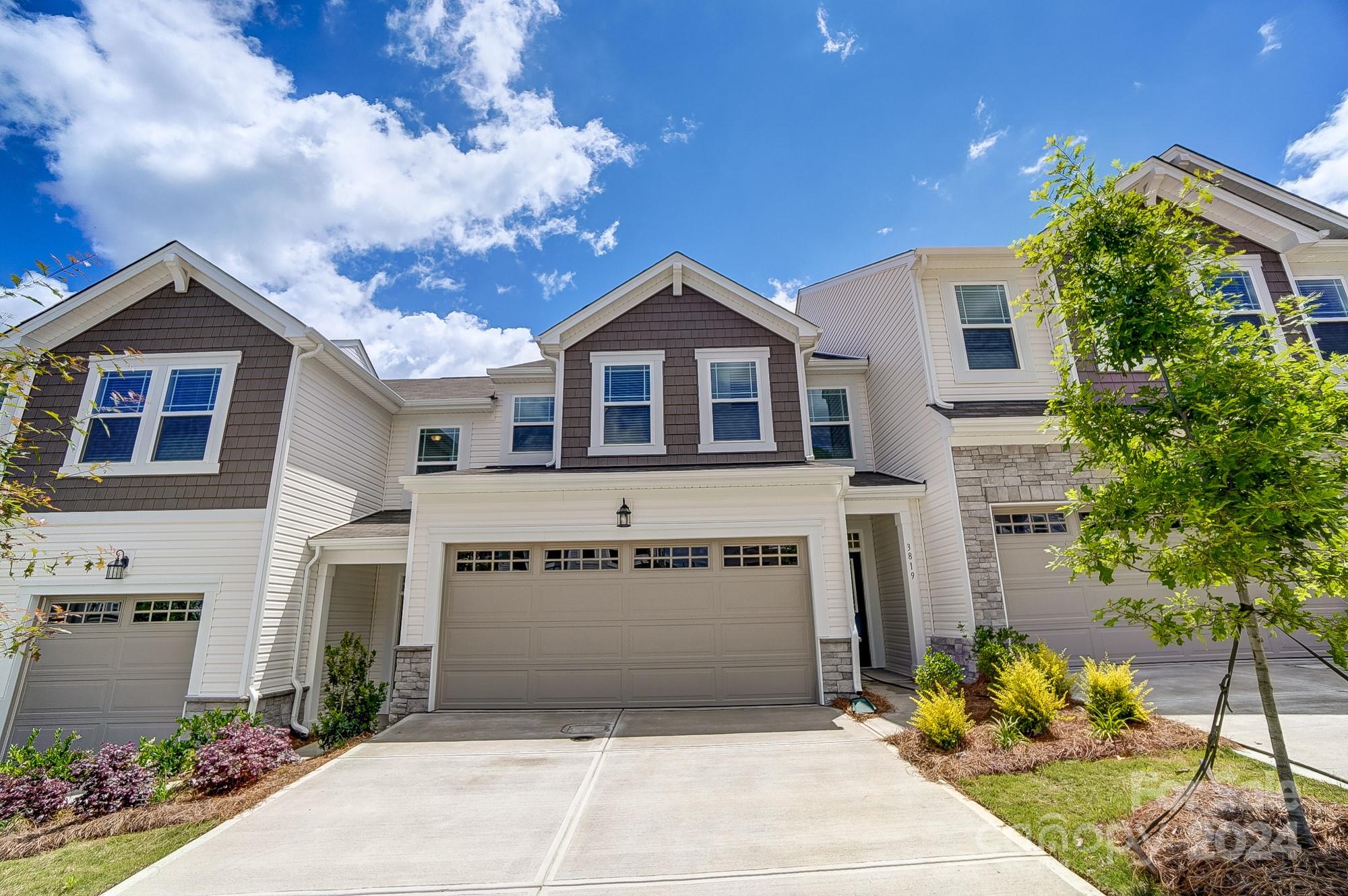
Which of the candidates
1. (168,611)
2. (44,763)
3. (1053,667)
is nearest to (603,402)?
(168,611)

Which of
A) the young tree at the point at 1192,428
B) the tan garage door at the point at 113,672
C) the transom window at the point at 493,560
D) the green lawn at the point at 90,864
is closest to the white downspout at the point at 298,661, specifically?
the tan garage door at the point at 113,672

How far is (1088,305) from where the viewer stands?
4363mm

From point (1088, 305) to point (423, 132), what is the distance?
1071 centimetres

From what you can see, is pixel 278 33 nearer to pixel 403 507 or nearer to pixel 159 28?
pixel 159 28

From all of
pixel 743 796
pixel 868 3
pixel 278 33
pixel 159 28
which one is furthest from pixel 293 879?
pixel 868 3

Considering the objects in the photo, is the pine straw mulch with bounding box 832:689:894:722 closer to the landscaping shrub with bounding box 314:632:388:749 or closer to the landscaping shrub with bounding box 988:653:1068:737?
the landscaping shrub with bounding box 988:653:1068:737

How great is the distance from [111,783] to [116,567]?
4602mm

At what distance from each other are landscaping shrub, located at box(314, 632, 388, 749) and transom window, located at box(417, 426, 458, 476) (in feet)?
16.2

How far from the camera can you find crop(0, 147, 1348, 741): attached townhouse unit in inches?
343

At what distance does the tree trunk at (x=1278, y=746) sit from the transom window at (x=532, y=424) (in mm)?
10602

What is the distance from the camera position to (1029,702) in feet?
20.1

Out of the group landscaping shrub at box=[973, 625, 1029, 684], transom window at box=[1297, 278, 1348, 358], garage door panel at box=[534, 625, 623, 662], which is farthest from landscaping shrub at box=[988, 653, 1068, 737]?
transom window at box=[1297, 278, 1348, 358]

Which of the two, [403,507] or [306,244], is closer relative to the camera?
[306,244]

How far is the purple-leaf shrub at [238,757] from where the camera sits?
580 cm
